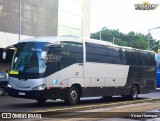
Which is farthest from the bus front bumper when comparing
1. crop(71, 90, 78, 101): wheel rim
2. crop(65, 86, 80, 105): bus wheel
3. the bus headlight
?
crop(71, 90, 78, 101): wheel rim

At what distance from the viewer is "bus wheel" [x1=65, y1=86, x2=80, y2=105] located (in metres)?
17.9

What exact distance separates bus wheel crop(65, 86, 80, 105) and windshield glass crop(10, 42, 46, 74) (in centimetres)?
197

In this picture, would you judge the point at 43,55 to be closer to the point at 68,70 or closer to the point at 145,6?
the point at 68,70

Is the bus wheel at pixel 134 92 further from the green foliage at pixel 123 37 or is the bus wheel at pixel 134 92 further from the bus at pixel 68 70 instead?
the green foliage at pixel 123 37

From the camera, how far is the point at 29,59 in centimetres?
1703

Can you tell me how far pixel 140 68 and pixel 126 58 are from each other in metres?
1.72

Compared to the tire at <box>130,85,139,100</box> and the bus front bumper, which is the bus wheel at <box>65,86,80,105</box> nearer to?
the bus front bumper

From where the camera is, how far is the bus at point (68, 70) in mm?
16766

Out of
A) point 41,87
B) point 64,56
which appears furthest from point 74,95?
point 41,87

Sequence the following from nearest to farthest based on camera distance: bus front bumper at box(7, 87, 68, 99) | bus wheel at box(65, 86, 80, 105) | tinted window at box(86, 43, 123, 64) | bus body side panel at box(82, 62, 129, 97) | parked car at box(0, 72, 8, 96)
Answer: bus front bumper at box(7, 87, 68, 99), bus wheel at box(65, 86, 80, 105), bus body side panel at box(82, 62, 129, 97), tinted window at box(86, 43, 123, 64), parked car at box(0, 72, 8, 96)

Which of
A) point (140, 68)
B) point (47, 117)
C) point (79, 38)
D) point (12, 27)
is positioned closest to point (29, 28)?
point (12, 27)

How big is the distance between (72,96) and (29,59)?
108 inches

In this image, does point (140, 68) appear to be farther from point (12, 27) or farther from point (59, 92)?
point (12, 27)

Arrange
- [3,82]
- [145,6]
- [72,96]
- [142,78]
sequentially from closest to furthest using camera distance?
[72,96] → [142,78] → [3,82] → [145,6]
